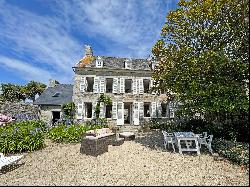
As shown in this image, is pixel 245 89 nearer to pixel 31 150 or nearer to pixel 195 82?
pixel 195 82

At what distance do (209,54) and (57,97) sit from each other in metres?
21.9

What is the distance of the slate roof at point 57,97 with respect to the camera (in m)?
27.0

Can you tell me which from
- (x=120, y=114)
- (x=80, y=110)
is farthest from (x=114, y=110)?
(x=80, y=110)

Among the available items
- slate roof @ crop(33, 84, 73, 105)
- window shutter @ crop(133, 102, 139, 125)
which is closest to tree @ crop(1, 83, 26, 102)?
slate roof @ crop(33, 84, 73, 105)

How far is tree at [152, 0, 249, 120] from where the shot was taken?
994 cm

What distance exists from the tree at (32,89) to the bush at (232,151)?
136 ft

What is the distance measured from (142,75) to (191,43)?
12.6m

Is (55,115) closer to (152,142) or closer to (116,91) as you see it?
(116,91)

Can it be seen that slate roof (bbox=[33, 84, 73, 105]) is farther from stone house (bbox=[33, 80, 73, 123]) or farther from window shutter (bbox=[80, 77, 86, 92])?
window shutter (bbox=[80, 77, 86, 92])

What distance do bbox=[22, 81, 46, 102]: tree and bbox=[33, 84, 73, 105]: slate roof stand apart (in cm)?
1643

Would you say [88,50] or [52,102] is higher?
[88,50]

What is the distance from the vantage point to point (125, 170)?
7.76 metres

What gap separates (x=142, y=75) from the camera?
83.5 ft

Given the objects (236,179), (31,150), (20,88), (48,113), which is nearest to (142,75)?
(48,113)
